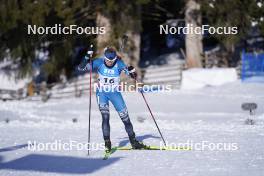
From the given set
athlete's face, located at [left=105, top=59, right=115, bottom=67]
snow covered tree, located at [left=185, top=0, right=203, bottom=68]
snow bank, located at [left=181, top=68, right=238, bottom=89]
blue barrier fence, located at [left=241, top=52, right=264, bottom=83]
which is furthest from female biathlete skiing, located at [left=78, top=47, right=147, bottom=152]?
snow covered tree, located at [left=185, top=0, right=203, bottom=68]

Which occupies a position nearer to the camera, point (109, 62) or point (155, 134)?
point (109, 62)

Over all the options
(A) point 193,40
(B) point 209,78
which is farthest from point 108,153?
(A) point 193,40

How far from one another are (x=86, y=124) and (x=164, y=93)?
324 inches

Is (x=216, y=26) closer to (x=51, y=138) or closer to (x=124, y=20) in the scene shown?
(x=124, y=20)

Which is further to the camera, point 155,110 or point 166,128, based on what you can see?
point 155,110

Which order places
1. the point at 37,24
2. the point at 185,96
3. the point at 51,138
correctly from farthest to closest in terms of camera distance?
the point at 37,24 → the point at 185,96 → the point at 51,138

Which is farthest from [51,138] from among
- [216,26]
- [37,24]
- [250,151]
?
[216,26]

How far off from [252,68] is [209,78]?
2079mm

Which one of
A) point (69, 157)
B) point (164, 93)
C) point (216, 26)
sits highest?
point (216, 26)

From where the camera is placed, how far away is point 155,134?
42.5 feet

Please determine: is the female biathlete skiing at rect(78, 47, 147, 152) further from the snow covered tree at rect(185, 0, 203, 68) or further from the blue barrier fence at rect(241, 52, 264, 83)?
the snow covered tree at rect(185, 0, 203, 68)

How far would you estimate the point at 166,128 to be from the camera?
14234 mm

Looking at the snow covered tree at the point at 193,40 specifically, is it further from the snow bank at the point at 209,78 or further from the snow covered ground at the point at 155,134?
the snow covered ground at the point at 155,134

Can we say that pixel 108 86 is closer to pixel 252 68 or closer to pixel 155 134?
pixel 155 134
